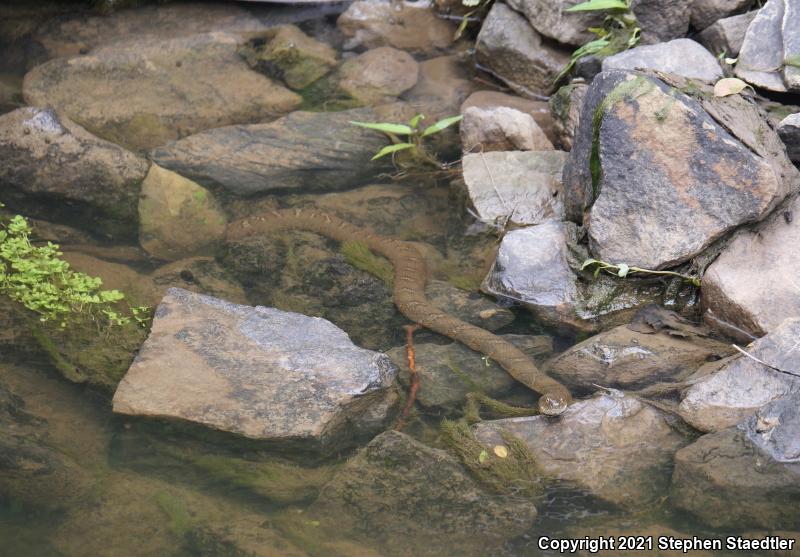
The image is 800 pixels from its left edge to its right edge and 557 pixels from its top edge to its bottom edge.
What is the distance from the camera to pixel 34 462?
407cm

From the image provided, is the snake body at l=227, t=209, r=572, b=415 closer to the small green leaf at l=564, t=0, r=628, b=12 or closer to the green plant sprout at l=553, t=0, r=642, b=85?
the green plant sprout at l=553, t=0, r=642, b=85

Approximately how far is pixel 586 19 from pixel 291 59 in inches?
133

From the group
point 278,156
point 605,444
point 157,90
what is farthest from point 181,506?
point 157,90

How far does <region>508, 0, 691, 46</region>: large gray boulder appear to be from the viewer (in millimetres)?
7109

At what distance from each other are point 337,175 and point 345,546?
4.17 meters

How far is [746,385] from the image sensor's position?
4500 millimetres

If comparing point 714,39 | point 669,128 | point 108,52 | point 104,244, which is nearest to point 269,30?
point 108,52

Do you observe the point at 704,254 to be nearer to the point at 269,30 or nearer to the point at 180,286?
the point at 180,286

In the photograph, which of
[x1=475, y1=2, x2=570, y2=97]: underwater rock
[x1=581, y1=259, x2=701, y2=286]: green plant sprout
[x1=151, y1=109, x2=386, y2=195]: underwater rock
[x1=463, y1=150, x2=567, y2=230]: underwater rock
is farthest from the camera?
[x1=475, y1=2, x2=570, y2=97]: underwater rock

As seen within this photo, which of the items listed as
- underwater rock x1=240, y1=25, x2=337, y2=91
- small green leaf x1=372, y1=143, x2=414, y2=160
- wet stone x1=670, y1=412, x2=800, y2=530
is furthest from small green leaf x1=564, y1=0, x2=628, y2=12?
wet stone x1=670, y1=412, x2=800, y2=530

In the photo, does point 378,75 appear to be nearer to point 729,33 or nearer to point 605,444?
point 729,33

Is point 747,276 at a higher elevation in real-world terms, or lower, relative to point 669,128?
lower

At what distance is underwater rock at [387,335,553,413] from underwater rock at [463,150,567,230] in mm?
1454

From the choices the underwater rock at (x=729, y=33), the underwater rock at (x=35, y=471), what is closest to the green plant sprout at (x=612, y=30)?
the underwater rock at (x=729, y=33)
